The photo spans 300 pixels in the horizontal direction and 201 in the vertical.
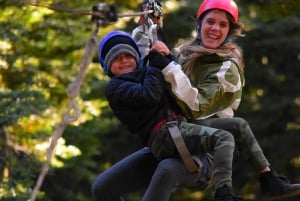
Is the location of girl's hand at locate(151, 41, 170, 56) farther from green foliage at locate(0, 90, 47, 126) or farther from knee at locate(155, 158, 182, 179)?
green foliage at locate(0, 90, 47, 126)

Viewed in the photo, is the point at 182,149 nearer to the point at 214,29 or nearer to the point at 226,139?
the point at 226,139

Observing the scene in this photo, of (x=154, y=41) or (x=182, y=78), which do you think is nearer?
(x=182, y=78)

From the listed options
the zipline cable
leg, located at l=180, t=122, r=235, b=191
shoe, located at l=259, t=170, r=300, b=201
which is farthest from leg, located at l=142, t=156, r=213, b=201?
the zipline cable

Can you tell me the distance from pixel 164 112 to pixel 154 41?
473 mm

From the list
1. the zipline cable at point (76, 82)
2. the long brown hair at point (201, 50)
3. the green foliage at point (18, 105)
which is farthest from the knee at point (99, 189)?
the green foliage at point (18, 105)

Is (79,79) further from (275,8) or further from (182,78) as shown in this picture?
(275,8)

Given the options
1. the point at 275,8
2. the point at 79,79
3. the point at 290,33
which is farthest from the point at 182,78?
the point at 290,33

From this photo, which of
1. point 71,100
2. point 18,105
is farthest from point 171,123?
point 18,105

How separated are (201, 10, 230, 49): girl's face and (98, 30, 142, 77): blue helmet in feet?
1.35

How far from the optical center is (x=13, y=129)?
10312mm

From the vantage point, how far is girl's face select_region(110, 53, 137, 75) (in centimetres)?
488

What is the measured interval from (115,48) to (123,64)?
99mm

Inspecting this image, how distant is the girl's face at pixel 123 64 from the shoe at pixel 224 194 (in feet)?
2.75

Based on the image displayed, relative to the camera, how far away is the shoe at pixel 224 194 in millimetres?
4566
